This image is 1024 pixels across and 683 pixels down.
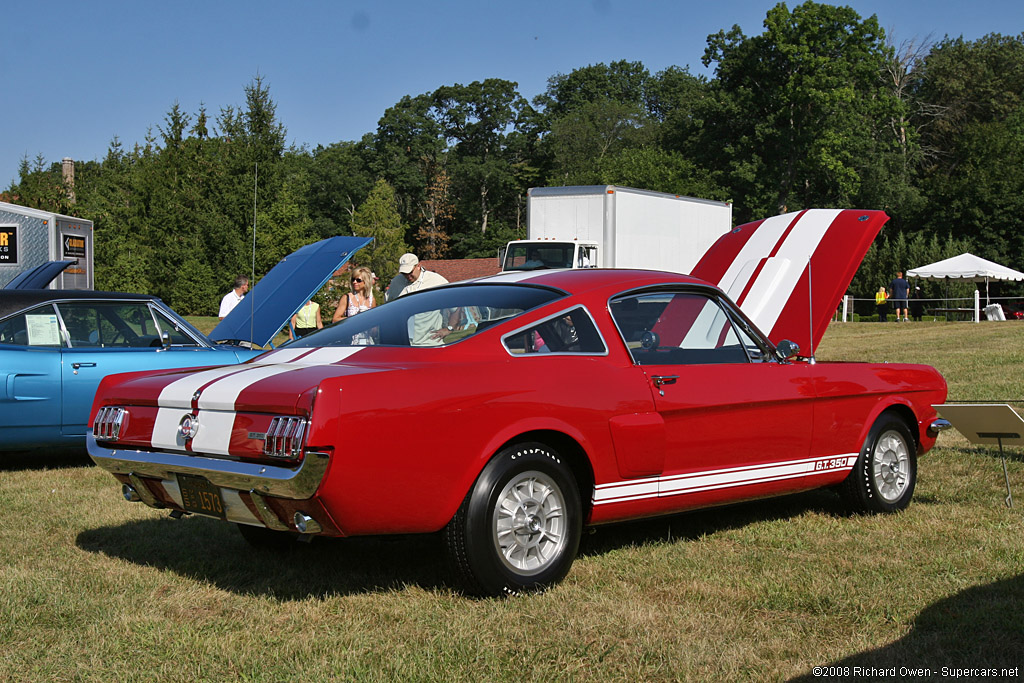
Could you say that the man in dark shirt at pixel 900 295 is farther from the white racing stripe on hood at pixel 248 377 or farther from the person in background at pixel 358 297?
the white racing stripe on hood at pixel 248 377

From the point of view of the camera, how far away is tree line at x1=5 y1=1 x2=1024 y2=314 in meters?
44.4

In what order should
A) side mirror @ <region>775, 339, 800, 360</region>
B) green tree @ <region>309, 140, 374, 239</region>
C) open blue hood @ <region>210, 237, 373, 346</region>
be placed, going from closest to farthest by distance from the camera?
side mirror @ <region>775, 339, 800, 360</region> < open blue hood @ <region>210, 237, 373, 346</region> < green tree @ <region>309, 140, 374, 239</region>

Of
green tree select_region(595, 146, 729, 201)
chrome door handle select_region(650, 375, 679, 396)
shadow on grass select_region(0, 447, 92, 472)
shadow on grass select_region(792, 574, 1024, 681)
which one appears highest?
green tree select_region(595, 146, 729, 201)

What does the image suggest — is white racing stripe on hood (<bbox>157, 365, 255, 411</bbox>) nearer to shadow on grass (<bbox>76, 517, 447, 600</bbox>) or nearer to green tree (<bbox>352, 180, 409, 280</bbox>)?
shadow on grass (<bbox>76, 517, 447, 600</bbox>)

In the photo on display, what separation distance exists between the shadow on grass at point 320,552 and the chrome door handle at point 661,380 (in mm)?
981

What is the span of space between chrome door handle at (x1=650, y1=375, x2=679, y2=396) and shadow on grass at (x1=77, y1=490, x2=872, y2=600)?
3.22ft

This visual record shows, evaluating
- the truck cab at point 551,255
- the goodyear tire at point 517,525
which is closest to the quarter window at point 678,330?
the goodyear tire at point 517,525

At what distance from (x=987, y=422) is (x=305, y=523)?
189 inches

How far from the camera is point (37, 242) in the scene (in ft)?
54.3

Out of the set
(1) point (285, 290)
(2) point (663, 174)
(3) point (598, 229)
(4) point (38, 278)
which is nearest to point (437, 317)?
(1) point (285, 290)

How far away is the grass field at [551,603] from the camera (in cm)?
375

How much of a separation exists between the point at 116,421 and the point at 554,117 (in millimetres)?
91245
